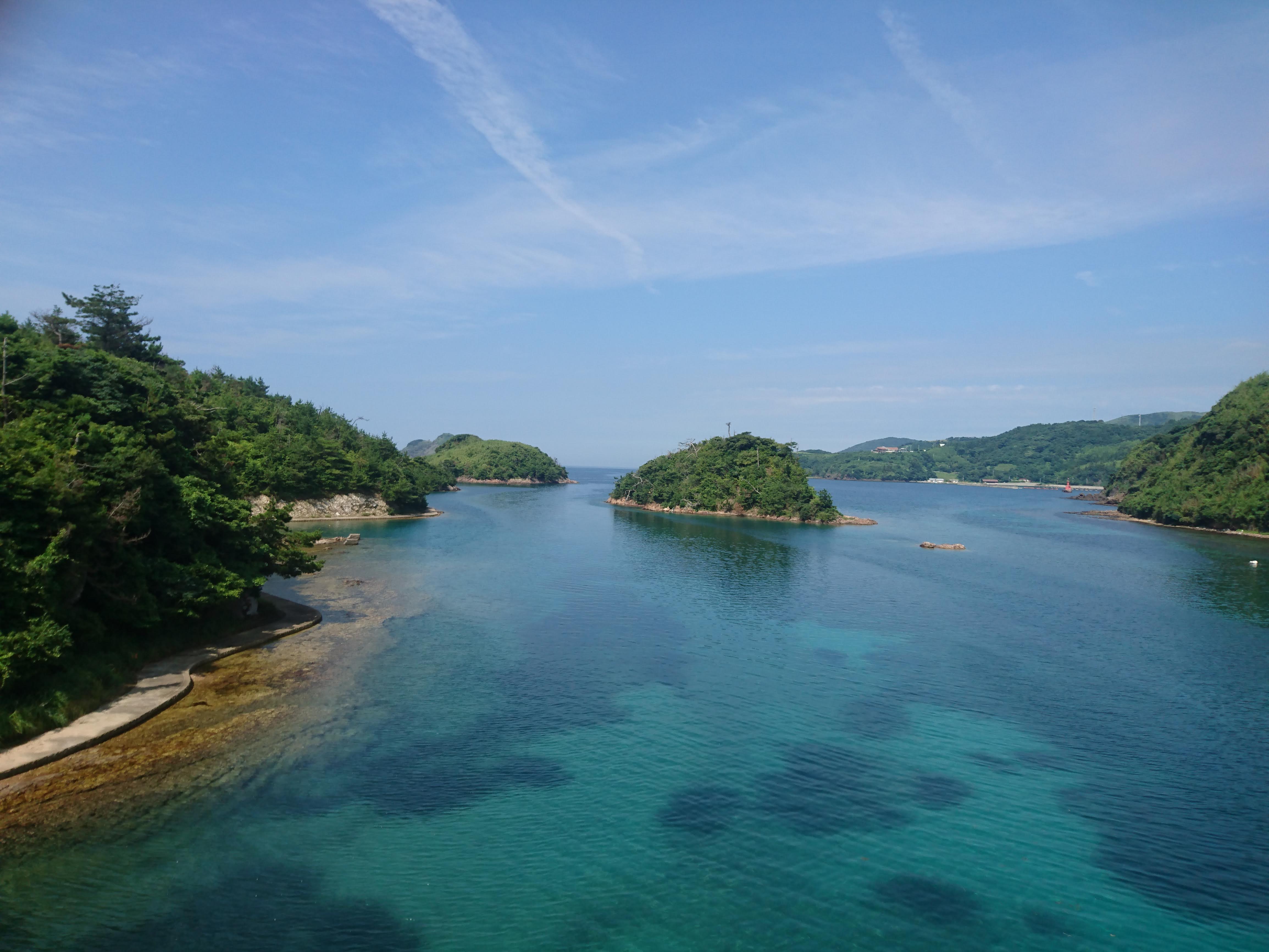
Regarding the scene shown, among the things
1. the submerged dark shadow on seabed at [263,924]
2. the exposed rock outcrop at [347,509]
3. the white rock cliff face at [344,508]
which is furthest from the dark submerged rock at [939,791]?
the white rock cliff face at [344,508]

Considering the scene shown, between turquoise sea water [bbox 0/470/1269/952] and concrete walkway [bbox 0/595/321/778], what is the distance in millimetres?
5058

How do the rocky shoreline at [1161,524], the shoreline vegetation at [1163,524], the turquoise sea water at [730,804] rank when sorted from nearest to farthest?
1. the turquoise sea water at [730,804]
2. the rocky shoreline at [1161,524]
3. the shoreline vegetation at [1163,524]

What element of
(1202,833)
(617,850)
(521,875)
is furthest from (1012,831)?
(521,875)

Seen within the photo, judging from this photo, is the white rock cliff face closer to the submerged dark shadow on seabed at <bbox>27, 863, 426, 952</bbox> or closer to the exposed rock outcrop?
the exposed rock outcrop

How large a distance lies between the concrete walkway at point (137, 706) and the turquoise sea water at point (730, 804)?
5058 millimetres

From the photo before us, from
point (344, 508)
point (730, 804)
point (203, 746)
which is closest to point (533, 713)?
point (730, 804)

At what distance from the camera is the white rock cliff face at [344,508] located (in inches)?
3669

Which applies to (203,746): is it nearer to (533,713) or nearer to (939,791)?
(533,713)

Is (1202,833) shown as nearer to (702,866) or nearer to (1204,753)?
(1204,753)

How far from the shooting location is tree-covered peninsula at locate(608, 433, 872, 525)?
119 m

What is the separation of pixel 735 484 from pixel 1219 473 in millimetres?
75395

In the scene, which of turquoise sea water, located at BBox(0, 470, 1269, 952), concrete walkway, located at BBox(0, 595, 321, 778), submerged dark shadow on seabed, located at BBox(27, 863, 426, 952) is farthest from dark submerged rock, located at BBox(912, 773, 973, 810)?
concrete walkway, located at BBox(0, 595, 321, 778)

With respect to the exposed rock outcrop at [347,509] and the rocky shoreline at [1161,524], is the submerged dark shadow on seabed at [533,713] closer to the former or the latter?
the exposed rock outcrop at [347,509]

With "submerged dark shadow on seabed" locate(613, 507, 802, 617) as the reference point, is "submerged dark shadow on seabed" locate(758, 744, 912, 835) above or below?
below
